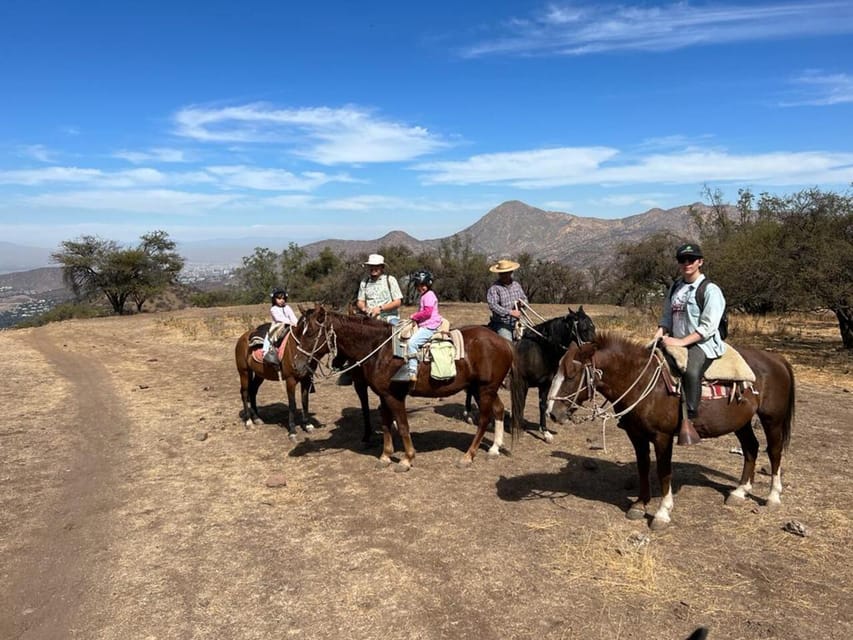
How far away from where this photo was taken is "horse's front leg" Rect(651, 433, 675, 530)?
504cm

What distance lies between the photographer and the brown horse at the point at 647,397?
4.88 metres

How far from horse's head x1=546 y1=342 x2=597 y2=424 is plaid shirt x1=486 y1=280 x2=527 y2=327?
319cm

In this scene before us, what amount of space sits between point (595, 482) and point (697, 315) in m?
2.58

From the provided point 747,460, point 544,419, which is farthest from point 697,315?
point 544,419

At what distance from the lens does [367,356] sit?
6.91 metres

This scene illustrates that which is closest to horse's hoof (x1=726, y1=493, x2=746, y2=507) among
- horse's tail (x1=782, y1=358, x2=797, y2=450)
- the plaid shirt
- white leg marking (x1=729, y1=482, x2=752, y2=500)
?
white leg marking (x1=729, y1=482, x2=752, y2=500)

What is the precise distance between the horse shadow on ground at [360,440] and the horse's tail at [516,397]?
1.89 ft

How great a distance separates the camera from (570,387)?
15.9 ft

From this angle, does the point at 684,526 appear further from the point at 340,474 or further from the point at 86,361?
the point at 86,361

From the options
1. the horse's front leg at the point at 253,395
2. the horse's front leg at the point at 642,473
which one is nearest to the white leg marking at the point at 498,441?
the horse's front leg at the point at 642,473

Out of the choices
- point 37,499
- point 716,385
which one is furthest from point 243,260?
point 716,385

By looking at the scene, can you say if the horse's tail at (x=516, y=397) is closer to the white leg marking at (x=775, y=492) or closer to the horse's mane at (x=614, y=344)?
the horse's mane at (x=614, y=344)

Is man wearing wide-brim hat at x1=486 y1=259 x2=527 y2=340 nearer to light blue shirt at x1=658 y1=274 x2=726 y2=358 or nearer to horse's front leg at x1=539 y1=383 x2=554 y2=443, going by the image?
horse's front leg at x1=539 y1=383 x2=554 y2=443

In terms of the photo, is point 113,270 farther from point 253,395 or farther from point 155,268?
point 253,395
